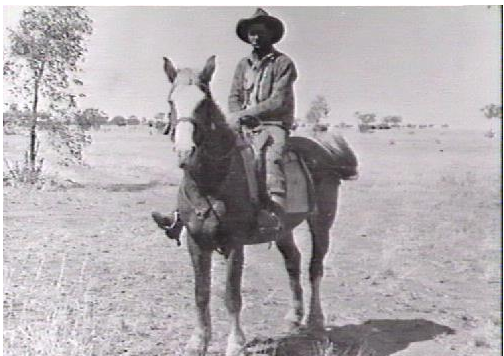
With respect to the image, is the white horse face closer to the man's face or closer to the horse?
the horse

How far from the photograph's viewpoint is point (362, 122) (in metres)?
3.22

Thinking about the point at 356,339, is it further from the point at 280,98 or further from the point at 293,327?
the point at 280,98

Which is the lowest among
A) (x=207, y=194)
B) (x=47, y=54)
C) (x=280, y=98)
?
(x=207, y=194)

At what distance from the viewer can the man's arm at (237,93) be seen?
2844mm

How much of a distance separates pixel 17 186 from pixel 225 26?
52.1 inches

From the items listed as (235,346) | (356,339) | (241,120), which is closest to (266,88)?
(241,120)

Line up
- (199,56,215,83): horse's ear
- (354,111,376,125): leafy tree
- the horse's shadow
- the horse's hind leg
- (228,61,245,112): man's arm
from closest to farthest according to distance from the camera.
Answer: (199,56,215,83): horse's ear → (228,61,245,112): man's arm → the horse's shadow → the horse's hind leg → (354,111,376,125): leafy tree

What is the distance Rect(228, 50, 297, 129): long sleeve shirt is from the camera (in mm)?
2771

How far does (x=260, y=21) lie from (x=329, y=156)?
0.74 meters

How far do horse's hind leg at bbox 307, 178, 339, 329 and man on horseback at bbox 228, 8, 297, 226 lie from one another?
0.33 meters

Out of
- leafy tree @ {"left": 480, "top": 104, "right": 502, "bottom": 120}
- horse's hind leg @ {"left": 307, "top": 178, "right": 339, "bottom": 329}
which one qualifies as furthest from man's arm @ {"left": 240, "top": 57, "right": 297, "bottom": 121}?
leafy tree @ {"left": 480, "top": 104, "right": 502, "bottom": 120}

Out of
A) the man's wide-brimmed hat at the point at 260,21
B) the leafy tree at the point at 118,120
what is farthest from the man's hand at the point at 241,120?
the leafy tree at the point at 118,120

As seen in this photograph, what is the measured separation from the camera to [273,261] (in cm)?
310

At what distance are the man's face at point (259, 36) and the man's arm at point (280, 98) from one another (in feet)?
0.46
